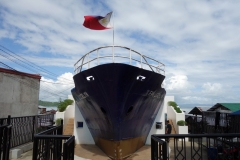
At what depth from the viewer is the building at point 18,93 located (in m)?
10.1

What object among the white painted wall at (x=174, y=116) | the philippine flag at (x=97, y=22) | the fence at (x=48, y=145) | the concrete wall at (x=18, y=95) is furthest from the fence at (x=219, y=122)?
the concrete wall at (x=18, y=95)

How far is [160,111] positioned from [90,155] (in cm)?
485

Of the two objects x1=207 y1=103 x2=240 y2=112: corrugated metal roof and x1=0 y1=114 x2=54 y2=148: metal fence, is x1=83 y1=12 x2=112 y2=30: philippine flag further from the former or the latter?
x1=207 y1=103 x2=240 y2=112: corrugated metal roof

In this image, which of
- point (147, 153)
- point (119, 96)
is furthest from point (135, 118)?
point (147, 153)

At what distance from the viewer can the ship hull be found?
22.3 feet

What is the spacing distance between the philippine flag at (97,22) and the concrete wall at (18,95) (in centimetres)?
567

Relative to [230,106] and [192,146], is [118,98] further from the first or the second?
[230,106]

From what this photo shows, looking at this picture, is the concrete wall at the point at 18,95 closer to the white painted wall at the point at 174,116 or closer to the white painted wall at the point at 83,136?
the white painted wall at the point at 83,136

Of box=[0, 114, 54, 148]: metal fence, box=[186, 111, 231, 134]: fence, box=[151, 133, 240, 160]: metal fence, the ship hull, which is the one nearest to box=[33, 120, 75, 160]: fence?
box=[151, 133, 240, 160]: metal fence

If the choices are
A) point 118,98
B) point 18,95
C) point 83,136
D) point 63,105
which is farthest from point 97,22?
point 63,105

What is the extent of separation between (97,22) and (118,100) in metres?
2.97

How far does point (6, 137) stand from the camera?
3863 millimetres

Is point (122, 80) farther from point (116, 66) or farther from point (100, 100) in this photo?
point (100, 100)

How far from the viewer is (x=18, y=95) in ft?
35.9
